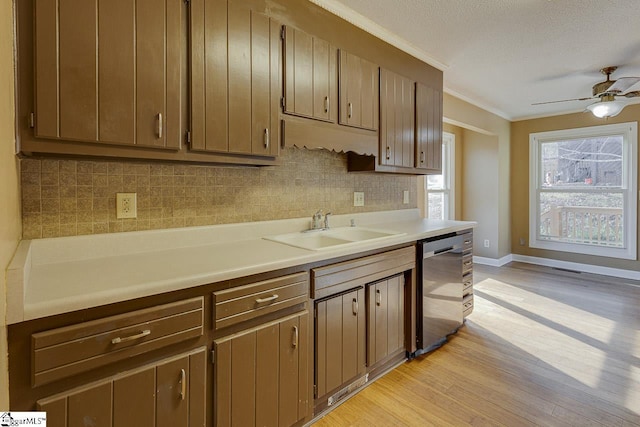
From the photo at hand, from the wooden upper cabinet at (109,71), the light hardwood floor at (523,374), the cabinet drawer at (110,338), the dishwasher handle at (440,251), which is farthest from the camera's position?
the dishwasher handle at (440,251)

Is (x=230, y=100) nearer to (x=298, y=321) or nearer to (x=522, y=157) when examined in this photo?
(x=298, y=321)

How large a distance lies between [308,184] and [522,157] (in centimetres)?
461

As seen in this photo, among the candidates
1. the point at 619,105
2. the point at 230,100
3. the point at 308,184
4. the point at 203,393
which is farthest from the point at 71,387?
the point at 619,105

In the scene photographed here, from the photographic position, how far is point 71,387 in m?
0.96

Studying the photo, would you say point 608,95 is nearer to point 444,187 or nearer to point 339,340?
point 444,187

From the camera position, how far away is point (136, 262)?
138cm

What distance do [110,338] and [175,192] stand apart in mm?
893

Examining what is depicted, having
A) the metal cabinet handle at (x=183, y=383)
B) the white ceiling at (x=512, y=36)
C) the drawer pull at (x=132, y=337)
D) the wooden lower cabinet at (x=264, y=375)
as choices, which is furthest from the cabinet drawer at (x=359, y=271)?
the white ceiling at (x=512, y=36)

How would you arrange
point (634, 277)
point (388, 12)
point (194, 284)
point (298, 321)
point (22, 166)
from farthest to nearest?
point (634, 277), point (388, 12), point (298, 321), point (22, 166), point (194, 284)

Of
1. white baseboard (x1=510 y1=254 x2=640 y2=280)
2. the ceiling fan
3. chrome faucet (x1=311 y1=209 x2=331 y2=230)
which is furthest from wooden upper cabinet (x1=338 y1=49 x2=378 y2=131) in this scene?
white baseboard (x1=510 y1=254 x2=640 y2=280)

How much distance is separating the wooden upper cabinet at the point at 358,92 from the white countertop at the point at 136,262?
0.87 metres

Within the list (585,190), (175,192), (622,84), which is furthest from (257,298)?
(585,190)

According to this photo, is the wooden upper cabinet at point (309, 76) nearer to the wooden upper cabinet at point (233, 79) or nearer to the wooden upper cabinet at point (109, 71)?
the wooden upper cabinet at point (233, 79)

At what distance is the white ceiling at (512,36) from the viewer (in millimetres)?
2105
